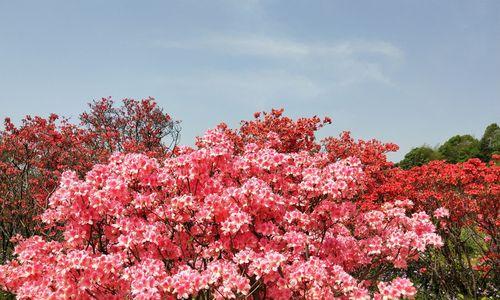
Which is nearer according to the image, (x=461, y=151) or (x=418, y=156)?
(x=418, y=156)

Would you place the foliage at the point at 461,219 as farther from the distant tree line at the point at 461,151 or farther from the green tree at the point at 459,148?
the green tree at the point at 459,148

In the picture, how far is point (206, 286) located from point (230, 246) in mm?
1041

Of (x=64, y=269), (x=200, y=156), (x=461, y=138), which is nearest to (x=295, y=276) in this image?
(x=200, y=156)

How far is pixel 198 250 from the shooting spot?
6316 mm

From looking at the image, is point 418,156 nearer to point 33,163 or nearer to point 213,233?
point 33,163

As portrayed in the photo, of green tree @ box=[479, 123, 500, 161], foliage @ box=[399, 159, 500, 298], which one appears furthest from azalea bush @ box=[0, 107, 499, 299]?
green tree @ box=[479, 123, 500, 161]

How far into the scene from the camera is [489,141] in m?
41.9

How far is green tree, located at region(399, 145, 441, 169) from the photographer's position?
40062mm

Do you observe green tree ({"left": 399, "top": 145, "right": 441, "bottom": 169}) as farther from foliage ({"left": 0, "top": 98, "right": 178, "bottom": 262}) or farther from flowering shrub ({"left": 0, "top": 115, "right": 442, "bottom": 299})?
flowering shrub ({"left": 0, "top": 115, "right": 442, "bottom": 299})

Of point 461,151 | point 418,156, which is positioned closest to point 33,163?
point 418,156

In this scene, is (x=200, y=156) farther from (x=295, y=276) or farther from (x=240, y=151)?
(x=240, y=151)

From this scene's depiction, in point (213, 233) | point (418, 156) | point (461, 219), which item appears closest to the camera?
point (213, 233)

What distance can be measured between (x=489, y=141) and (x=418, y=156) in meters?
7.39

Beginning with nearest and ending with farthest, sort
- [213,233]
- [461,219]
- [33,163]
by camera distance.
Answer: [213,233]
[461,219]
[33,163]
